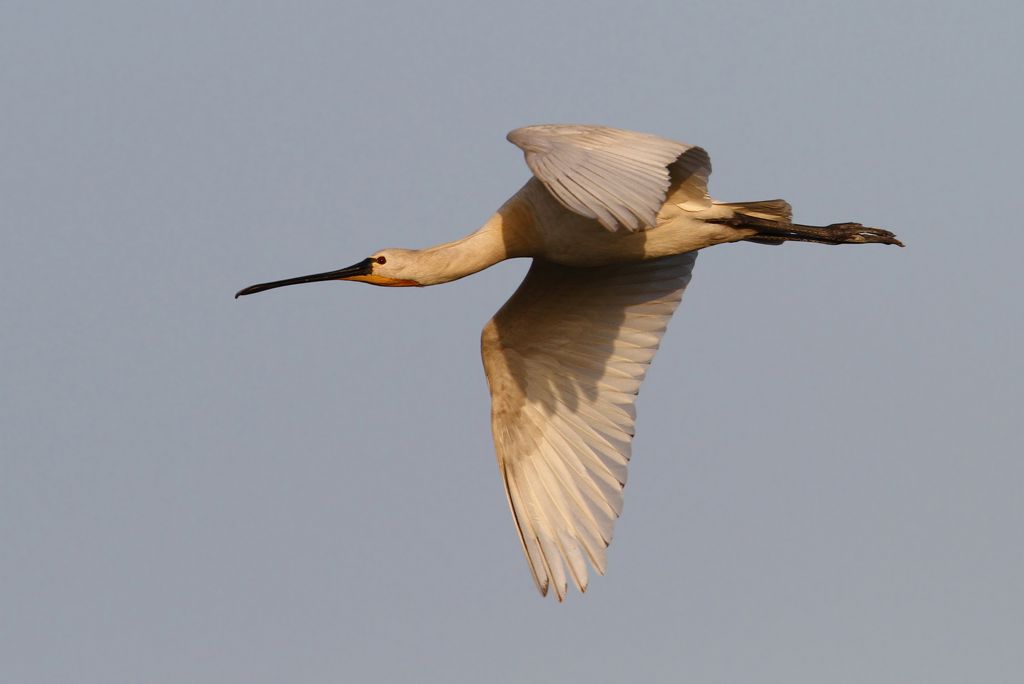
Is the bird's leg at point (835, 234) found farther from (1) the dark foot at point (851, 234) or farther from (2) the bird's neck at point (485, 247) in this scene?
(2) the bird's neck at point (485, 247)

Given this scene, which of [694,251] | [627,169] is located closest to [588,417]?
[694,251]

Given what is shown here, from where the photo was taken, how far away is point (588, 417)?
14.5m

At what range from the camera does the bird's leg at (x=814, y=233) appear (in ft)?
43.8

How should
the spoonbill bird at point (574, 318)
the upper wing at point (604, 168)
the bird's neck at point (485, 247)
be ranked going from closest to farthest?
the upper wing at point (604, 168), the spoonbill bird at point (574, 318), the bird's neck at point (485, 247)

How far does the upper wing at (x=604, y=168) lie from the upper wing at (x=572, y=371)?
2.62 meters

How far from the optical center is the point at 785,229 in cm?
1360

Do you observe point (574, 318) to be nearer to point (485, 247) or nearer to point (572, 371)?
point (572, 371)

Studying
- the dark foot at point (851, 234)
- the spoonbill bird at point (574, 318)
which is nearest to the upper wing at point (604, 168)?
the spoonbill bird at point (574, 318)

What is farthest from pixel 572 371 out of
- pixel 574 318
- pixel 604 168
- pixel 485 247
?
pixel 604 168

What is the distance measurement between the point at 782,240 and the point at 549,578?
299 cm

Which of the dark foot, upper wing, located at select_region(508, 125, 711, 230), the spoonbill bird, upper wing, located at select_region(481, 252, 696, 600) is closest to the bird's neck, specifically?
the spoonbill bird

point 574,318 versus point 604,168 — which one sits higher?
point 604,168

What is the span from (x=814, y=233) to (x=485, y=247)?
2.50 m

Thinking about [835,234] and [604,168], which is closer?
[604,168]
